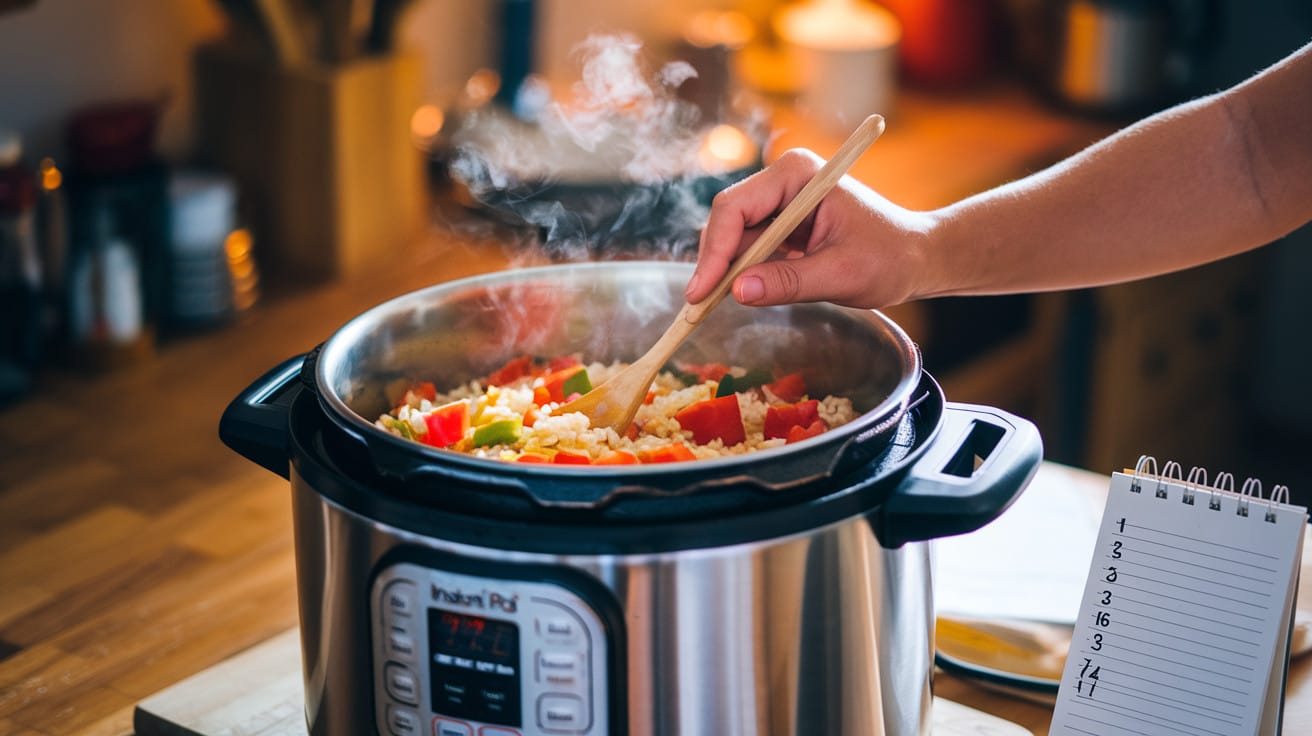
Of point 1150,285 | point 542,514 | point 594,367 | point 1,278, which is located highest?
point 542,514

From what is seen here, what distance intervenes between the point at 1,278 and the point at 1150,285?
215 cm

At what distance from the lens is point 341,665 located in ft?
3.16

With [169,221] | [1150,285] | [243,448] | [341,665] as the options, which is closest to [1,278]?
[169,221]

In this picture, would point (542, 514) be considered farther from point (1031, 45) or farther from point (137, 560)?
point (1031, 45)

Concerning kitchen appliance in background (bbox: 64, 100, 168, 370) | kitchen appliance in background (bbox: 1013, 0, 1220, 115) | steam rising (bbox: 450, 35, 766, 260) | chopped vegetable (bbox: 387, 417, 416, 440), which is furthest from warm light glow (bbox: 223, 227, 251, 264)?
kitchen appliance in background (bbox: 1013, 0, 1220, 115)

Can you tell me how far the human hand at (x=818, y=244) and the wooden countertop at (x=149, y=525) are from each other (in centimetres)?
38

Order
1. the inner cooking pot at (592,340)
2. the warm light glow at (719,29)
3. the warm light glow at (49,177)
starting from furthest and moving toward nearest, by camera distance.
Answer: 1. the warm light glow at (719,29)
2. the warm light glow at (49,177)
3. the inner cooking pot at (592,340)

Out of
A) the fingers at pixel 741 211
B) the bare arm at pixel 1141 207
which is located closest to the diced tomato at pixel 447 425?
the fingers at pixel 741 211

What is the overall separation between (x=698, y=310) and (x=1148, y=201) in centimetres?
47

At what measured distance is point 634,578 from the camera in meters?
0.85

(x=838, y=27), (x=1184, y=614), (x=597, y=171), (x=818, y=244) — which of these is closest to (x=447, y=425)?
(x=818, y=244)

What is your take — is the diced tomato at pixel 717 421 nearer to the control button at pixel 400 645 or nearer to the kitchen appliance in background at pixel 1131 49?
the control button at pixel 400 645

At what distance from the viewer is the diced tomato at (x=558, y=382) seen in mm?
1235

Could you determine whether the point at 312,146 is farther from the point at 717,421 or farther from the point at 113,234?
the point at 717,421
